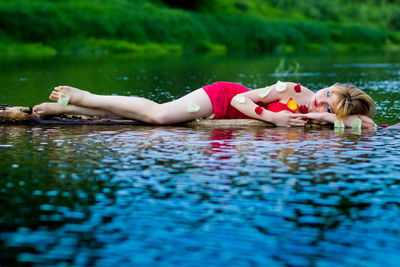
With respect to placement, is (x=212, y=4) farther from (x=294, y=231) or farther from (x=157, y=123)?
(x=294, y=231)

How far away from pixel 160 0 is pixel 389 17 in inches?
1068

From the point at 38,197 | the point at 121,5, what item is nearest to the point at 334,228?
the point at 38,197

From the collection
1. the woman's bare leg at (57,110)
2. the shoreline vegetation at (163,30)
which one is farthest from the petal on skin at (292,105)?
the shoreline vegetation at (163,30)

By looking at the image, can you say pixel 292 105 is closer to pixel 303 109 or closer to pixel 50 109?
pixel 303 109

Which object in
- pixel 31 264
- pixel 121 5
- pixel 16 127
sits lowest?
pixel 31 264

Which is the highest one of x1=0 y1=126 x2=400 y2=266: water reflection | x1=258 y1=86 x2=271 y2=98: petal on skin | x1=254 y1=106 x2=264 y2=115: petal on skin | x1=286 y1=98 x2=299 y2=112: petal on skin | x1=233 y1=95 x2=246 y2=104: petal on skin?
x1=258 y1=86 x2=271 y2=98: petal on skin

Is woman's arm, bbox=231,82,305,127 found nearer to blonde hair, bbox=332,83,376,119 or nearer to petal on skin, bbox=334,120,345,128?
petal on skin, bbox=334,120,345,128

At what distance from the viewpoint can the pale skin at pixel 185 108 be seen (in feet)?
27.8

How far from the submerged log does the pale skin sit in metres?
0.08

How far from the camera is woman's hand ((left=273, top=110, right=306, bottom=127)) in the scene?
861cm

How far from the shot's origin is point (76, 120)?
870cm

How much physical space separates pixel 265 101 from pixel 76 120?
2.38 metres

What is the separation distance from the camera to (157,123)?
344 inches

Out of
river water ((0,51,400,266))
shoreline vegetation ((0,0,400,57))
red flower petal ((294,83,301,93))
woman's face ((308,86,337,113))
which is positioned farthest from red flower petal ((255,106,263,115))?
shoreline vegetation ((0,0,400,57))
